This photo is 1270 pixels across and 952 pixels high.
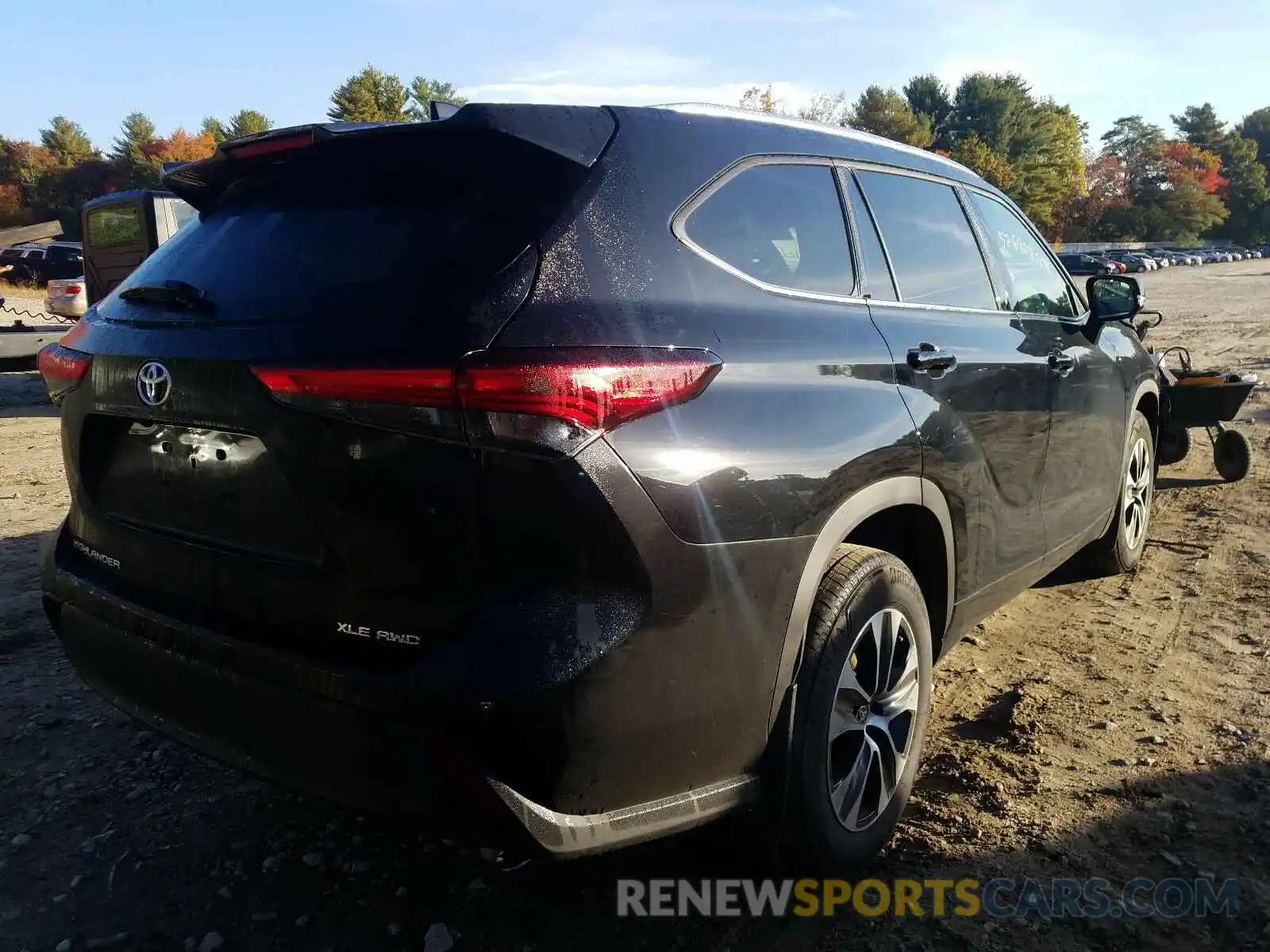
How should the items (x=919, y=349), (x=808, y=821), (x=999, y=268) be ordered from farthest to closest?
(x=999, y=268), (x=919, y=349), (x=808, y=821)

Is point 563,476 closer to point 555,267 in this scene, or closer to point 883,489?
point 555,267

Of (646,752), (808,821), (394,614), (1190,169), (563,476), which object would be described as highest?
(1190,169)

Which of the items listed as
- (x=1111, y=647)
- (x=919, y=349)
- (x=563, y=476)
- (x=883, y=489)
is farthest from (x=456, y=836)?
(x=1111, y=647)

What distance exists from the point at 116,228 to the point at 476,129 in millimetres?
11529

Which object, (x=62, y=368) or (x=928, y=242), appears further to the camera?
(x=928, y=242)

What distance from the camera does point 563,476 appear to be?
1756mm

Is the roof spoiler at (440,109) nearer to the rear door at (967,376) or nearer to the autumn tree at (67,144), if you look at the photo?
the rear door at (967,376)

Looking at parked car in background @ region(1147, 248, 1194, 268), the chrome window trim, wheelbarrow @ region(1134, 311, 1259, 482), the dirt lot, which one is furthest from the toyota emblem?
parked car in background @ region(1147, 248, 1194, 268)

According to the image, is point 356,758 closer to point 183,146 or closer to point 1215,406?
point 1215,406

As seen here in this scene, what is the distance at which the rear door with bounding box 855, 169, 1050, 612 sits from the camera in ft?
9.12

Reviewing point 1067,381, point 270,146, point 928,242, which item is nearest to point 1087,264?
point 1067,381

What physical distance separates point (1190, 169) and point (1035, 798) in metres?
114

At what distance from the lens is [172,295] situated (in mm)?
2236

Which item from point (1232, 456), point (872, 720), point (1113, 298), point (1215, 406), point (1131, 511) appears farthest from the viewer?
point (1232, 456)
